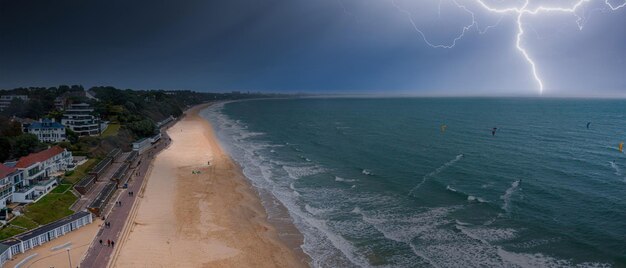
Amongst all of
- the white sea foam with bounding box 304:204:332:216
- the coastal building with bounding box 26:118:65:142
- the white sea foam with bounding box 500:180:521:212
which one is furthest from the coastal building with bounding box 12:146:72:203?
the white sea foam with bounding box 500:180:521:212

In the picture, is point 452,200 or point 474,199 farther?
point 452,200

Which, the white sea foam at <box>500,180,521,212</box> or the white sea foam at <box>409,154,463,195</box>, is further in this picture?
the white sea foam at <box>409,154,463,195</box>

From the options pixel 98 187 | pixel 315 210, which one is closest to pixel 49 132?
pixel 98 187

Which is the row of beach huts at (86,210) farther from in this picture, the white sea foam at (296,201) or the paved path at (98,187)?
the white sea foam at (296,201)

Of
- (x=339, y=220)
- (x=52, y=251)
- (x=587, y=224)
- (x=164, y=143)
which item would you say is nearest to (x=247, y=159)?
(x=164, y=143)

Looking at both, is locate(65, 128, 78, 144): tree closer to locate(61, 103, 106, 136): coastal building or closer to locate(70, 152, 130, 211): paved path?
locate(70, 152, 130, 211): paved path

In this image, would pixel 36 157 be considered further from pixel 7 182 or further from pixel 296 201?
pixel 296 201

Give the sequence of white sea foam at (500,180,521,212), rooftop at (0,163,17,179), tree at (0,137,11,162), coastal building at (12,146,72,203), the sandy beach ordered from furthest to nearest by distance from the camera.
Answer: tree at (0,137,11,162)
white sea foam at (500,180,521,212)
coastal building at (12,146,72,203)
rooftop at (0,163,17,179)
the sandy beach

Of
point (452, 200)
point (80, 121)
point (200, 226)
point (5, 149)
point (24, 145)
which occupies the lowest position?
point (200, 226)

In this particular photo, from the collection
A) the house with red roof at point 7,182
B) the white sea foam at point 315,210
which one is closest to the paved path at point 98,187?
the house with red roof at point 7,182
